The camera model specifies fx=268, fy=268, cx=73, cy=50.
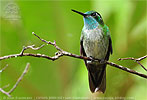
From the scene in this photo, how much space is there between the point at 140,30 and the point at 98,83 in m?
0.94

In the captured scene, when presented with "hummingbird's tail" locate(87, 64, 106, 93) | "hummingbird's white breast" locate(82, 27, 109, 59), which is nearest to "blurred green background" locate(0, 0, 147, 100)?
"hummingbird's tail" locate(87, 64, 106, 93)

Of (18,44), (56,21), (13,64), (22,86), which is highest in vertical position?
(56,21)

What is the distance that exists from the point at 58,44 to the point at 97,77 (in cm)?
64

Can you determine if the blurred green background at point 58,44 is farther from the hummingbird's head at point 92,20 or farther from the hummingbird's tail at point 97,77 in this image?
the hummingbird's head at point 92,20

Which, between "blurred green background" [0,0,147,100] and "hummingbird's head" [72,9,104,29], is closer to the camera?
"hummingbird's head" [72,9,104,29]

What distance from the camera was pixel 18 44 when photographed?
10.5 ft

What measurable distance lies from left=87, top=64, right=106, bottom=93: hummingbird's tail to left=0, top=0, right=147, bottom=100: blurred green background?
10 centimetres

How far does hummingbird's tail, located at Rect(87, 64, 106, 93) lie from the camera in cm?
307

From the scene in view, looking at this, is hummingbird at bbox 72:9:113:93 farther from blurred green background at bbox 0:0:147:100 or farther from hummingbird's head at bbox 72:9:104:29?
blurred green background at bbox 0:0:147:100

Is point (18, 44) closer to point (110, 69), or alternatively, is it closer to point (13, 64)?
point (13, 64)

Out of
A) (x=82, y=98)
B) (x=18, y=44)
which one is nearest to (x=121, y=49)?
(x=82, y=98)

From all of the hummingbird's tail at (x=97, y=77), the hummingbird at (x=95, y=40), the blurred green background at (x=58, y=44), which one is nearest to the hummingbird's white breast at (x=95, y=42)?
the hummingbird at (x=95, y=40)

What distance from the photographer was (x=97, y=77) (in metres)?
3.34

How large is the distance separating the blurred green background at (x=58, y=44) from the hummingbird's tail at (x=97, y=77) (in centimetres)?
10
